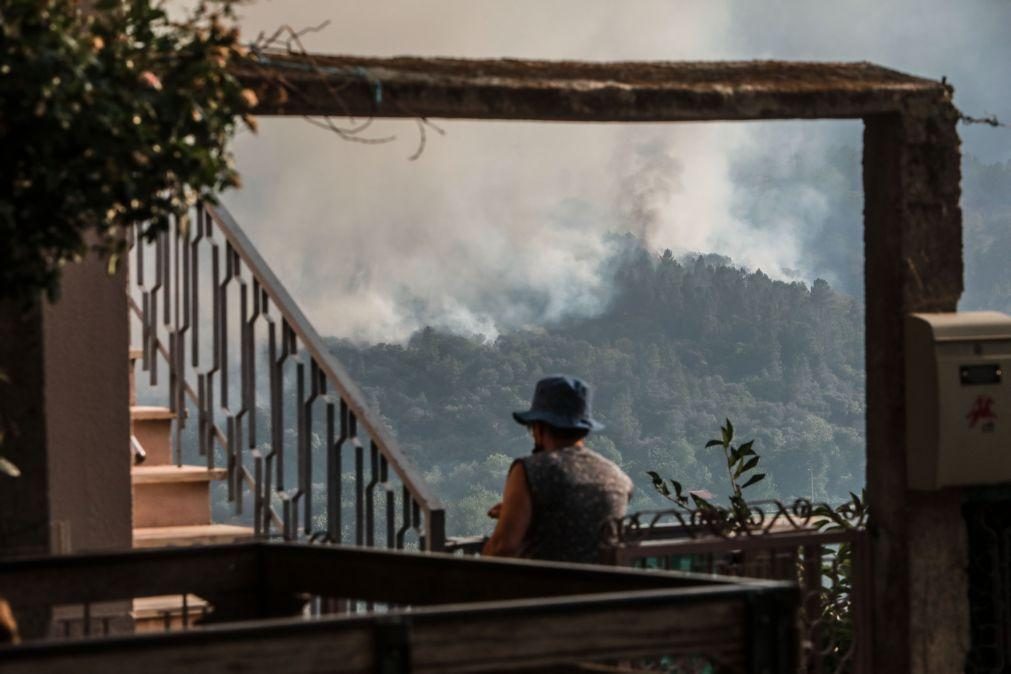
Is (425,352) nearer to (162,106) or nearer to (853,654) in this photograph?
(853,654)

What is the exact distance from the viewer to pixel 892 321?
6.83 meters

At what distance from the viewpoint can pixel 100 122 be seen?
3.61 meters

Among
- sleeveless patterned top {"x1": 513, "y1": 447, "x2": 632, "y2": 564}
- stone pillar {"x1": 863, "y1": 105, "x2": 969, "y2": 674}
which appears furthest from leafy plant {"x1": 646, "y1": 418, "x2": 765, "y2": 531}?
sleeveless patterned top {"x1": 513, "y1": 447, "x2": 632, "y2": 564}

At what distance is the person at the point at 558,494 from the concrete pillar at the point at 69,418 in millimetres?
1188

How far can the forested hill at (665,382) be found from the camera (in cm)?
5347

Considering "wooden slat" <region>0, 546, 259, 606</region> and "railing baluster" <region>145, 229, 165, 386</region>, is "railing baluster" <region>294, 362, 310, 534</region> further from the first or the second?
"wooden slat" <region>0, 546, 259, 606</region>

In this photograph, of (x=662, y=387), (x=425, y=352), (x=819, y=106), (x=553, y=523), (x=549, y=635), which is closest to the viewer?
(x=549, y=635)

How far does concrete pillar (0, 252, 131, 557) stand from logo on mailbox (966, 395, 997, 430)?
293cm

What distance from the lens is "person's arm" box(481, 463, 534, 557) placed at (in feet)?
18.6

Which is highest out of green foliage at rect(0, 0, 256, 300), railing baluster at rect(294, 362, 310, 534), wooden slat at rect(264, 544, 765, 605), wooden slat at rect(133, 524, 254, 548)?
green foliage at rect(0, 0, 256, 300)

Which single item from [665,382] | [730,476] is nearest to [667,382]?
[665,382]

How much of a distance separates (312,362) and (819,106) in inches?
77.4

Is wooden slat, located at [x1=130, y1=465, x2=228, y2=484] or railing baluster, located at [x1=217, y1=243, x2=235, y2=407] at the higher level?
railing baluster, located at [x1=217, y1=243, x2=235, y2=407]

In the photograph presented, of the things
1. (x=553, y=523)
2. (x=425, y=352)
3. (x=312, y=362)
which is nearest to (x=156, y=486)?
(x=312, y=362)
